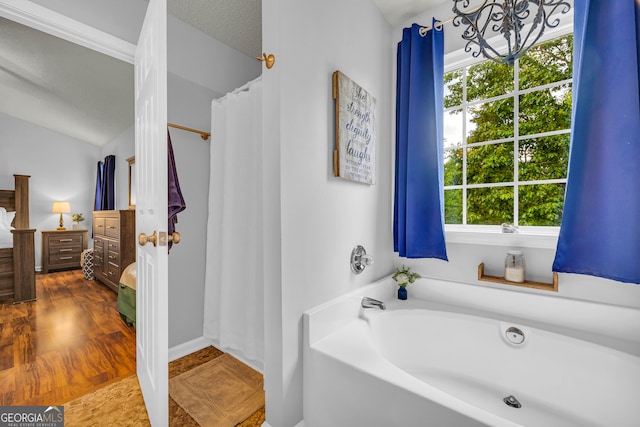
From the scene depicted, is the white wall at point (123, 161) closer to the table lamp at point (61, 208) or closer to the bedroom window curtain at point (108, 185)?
the bedroom window curtain at point (108, 185)

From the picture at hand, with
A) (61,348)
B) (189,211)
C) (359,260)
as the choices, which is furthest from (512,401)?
(61,348)

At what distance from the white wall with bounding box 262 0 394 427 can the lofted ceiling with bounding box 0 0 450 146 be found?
740mm

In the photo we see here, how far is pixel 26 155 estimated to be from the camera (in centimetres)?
489

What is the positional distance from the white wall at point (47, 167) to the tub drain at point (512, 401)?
6.88 m

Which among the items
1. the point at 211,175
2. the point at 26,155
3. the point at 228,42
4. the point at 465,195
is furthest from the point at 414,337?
the point at 26,155

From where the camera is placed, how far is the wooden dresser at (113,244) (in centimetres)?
338

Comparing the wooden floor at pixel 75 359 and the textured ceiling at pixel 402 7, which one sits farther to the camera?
the textured ceiling at pixel 402 7

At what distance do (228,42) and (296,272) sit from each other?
2026mm

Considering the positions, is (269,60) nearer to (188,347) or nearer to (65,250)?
(188,347)

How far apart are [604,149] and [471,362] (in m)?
1.22

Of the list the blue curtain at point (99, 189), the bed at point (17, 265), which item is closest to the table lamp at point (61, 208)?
the blue curtain at point (99, 189)

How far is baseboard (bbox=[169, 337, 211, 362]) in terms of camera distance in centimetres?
196

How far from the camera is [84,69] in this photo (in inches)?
122

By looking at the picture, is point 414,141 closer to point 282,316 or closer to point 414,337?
point 414,337
